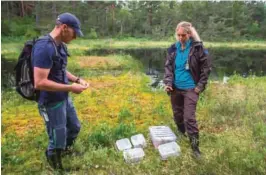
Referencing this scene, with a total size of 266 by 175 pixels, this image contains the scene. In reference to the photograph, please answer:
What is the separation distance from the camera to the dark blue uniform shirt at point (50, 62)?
3.77 metres

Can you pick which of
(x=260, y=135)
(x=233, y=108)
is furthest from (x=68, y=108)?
(x=233, y=108)

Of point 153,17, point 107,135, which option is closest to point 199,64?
point 107,135

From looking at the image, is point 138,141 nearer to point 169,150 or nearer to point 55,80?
point 169,150

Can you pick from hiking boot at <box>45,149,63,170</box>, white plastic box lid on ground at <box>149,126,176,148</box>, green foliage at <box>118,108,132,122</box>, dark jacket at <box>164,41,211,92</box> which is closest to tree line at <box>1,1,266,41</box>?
green foliage at <box>118,108,132,122</box>

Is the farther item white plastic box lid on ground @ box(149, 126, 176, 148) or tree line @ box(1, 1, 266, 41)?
tree line @ box(1, 1, 266, 41)

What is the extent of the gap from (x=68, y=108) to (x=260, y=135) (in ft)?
8.87

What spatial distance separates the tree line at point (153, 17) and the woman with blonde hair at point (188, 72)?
41.8 m

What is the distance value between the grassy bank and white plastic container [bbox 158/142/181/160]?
12 centimetres

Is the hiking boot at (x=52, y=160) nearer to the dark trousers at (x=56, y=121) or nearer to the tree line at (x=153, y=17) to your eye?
the dark trousers at (x=56, y=121)

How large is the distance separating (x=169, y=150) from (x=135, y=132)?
48.7 inches

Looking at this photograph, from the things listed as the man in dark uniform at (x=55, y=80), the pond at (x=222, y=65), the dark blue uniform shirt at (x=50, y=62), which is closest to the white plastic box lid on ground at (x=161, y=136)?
the man in dark uniform at (x=55, y=80)

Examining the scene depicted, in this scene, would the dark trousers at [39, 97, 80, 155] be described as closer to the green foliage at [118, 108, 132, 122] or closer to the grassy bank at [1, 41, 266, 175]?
the grassy bank at [1, 41, 266, 175]

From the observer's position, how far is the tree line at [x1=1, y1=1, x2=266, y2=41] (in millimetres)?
47897

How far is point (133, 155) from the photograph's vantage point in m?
4.59
